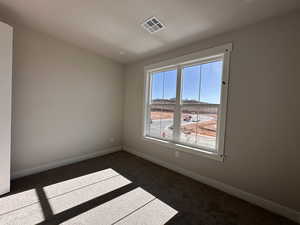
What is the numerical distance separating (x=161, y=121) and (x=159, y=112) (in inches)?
8.8

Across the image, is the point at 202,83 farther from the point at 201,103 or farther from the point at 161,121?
the point at 161,121

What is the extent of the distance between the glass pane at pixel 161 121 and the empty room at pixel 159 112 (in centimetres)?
3

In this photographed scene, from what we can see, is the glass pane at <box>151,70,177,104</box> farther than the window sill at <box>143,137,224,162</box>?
Yes

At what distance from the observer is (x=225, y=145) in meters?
2.18

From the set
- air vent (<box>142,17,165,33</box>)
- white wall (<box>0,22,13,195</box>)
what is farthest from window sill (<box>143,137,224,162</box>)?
white wall (<box>0,22,13,195</box>)

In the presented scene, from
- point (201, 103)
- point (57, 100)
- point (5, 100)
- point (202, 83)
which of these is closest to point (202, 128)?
point (201, 103)

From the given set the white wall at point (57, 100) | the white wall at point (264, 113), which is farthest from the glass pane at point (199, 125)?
the white wall at point (57, 100)

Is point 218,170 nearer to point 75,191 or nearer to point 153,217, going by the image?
point 153,217

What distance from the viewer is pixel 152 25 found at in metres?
2.22

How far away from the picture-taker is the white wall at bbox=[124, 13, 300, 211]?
5.49ft

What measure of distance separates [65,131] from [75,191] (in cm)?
137

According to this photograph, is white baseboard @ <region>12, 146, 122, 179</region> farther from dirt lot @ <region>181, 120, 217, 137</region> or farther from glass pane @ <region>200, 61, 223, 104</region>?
glass pane @ <region>200, 61, 223, 104</region>

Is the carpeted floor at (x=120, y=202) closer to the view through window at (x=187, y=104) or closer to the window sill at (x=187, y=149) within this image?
the window sill at (x=187, y=149)

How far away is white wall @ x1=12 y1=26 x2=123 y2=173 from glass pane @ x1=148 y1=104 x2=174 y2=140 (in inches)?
45.4
